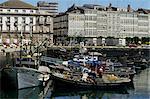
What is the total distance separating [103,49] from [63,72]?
3989 centimetres

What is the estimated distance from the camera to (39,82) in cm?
3362

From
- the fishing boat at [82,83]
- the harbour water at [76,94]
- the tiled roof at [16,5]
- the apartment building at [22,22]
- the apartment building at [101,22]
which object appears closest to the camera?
the harbour water at [76,94]

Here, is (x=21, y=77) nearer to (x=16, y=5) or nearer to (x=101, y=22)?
(x=16, y=5)

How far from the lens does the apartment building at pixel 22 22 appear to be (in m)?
79.1

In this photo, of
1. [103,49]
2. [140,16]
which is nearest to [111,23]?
[140,16]

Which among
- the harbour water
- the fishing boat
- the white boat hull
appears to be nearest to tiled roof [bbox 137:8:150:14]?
the harbour water

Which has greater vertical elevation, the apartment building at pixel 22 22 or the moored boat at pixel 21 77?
the apartment building at pixel 22 22

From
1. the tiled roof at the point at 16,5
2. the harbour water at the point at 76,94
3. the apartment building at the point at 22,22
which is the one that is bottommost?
the harbour water at the point at 76,94

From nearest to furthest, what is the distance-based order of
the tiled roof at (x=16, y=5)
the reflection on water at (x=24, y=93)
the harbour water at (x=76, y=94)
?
the reflection on water at (x=24, y=93), the harbour water at (x=76, y=94), the tiled roof at (x=16, y=5)

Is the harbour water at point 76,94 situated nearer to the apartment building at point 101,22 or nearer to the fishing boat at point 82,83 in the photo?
the fishing boat at point 82,83

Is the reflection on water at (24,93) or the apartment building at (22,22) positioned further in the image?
the apartment building at (22,22)

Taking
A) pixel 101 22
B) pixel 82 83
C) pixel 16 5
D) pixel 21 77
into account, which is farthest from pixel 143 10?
pixel 21 77

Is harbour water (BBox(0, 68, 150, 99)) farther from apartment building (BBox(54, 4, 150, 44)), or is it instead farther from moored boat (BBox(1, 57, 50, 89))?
apartment building (BBox(54, 4, 150, 44))

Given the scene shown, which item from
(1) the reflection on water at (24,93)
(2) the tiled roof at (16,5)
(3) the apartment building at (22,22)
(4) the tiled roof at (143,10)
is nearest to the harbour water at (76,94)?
(1) the reflection on water at (24,93)
